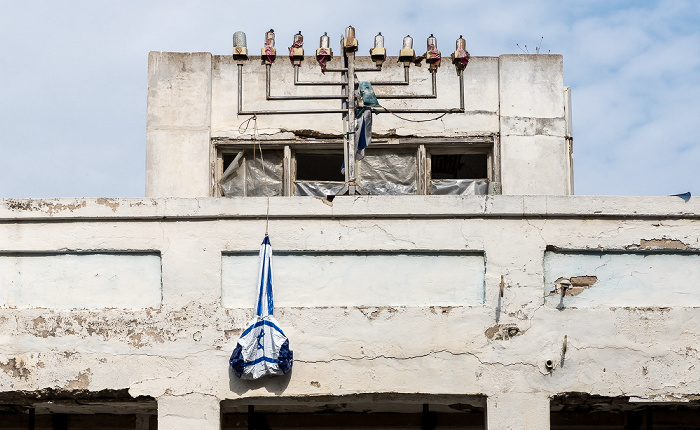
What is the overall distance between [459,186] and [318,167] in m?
1.95

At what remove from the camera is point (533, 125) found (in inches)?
578

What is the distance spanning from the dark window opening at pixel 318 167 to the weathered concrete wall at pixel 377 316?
12.6 ft

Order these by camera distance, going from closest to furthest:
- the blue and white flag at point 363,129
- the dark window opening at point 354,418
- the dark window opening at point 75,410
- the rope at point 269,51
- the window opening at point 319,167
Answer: the dark window opening at point 75,410 < the blue and white flag at point 363,129 < the dark window opening at point 354,418 < the rope at point 269,51 < the window opening at point 319,167

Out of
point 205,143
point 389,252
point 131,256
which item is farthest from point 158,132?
point 389,252

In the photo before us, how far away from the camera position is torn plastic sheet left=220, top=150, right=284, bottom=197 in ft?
47.9

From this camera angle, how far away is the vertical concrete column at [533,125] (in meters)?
14.6

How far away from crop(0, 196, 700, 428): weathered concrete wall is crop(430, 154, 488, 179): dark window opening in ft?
12.9

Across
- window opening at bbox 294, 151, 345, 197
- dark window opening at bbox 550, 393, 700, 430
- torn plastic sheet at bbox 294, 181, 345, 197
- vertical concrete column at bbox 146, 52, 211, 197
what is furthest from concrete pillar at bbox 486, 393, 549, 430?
vertical concrete column at bbox 146, 52, 211, 197

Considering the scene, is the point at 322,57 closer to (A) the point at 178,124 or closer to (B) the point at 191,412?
(A) the point at 178,124

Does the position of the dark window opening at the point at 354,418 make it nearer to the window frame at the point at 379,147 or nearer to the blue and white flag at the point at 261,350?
the blue and white flag at the point at 261,350

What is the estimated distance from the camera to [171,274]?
427 inches

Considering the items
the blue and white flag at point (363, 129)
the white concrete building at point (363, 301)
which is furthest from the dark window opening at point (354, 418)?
the blue and white flag at point (363, 129)

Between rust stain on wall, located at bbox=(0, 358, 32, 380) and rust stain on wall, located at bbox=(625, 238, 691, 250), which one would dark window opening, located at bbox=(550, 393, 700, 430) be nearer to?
rust stain on wall, located at bbox=(625, 238, 691, 250)

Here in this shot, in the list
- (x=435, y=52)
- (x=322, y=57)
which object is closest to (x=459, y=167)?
(x=435, y=52)
